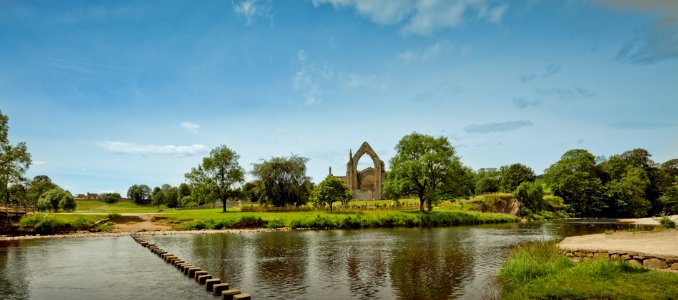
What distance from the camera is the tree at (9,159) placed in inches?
1978

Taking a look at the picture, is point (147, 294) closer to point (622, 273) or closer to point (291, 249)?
point (291, 249)

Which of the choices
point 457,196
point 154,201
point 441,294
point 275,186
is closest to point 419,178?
point 457,196

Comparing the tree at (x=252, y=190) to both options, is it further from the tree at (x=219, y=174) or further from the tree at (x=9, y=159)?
the tree at (x=9, y=159)

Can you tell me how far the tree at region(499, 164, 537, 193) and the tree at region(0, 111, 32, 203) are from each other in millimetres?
99709

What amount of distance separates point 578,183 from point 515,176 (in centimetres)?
2925

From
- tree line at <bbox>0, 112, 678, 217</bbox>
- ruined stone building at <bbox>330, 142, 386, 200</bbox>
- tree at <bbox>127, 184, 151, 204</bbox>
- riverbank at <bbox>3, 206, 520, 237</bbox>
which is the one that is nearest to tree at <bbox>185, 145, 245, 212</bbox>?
tree line at <bbox>0, 112, 678, 217</bbox>

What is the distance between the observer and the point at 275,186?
68.2 metres

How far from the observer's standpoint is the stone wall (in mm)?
13590

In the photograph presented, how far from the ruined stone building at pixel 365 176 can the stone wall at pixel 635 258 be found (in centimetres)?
9116

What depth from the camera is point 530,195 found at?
7719cm

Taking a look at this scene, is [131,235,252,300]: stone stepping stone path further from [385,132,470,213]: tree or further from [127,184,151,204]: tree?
[127,184,151,204]: tree

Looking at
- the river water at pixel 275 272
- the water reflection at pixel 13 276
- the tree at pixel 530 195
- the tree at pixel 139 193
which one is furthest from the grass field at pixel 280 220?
the tree at pixel 139 193

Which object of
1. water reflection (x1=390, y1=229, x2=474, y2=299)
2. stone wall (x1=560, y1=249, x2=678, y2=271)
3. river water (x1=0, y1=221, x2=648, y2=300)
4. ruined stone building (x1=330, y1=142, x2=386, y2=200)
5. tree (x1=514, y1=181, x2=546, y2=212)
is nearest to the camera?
stone wall (x1=560, y1=249, x2=678, y2=271)

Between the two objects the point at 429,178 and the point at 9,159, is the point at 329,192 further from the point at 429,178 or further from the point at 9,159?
the point at 9,159
